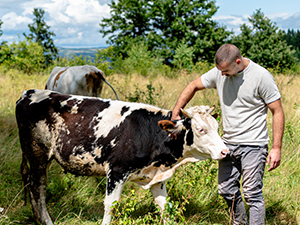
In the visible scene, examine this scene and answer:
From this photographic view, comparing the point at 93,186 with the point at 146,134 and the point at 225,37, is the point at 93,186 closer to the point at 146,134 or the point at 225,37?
the point at 146,134

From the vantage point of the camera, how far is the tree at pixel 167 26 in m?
22.3

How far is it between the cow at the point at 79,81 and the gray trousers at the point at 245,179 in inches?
144

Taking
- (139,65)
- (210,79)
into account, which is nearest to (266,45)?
(139,65)

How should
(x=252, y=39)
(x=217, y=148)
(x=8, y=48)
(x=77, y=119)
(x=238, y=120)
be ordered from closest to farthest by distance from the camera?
1. (x=217, y=148)
2. (x=238, y=120)
3. (x=77, y=119)
4. (x=8, y=48)
5. (x=252, y=39)

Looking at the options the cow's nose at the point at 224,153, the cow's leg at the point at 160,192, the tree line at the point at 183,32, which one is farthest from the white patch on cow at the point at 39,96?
the tree line at the point at 183,32

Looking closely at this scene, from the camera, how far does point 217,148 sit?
2.75 meters

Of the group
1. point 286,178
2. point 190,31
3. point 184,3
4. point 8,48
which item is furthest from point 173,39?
point 286,178

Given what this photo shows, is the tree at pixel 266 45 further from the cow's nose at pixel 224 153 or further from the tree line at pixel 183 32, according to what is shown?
the cow's nose at pixel 224 153

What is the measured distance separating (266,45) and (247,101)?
871 inches

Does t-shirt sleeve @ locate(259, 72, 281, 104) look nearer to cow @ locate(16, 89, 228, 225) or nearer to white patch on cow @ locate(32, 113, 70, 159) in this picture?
cow @ locate(16, 89, 228, 225)

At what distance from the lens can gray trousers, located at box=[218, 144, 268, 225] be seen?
2980 millimetres

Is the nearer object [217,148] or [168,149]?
[217,148]

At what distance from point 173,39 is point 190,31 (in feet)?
4.92

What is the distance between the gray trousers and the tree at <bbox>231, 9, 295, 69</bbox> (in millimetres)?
20413
